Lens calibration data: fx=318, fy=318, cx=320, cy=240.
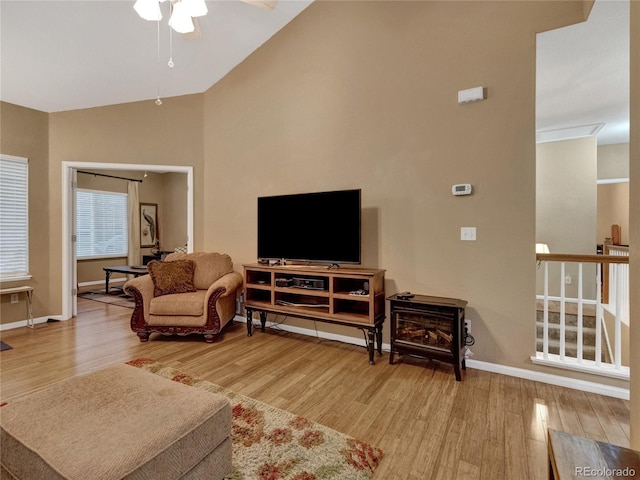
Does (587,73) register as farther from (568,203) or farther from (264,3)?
(264,3)

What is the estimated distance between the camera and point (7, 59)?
129 inches

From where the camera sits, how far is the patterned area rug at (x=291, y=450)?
1539 millimetres

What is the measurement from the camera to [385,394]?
231 centimetres

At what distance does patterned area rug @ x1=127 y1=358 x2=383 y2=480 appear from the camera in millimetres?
1539

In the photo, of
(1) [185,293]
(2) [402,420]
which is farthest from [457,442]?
(1) [185,293]

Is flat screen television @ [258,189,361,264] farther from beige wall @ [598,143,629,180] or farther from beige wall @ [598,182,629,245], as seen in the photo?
beige wall @ [598,182,629,245]

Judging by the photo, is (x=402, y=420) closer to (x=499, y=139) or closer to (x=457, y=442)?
(x=457, y=442)

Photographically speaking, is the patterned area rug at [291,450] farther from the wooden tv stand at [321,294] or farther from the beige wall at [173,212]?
the beige wall at [173,212]

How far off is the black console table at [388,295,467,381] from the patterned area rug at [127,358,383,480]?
1.09 meters

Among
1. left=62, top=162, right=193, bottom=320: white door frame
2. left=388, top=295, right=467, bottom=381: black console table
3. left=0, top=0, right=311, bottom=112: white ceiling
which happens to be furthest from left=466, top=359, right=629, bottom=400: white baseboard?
left=62, top=162, right=193, bottom=320: white door frame

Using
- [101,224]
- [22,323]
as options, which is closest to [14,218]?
[22,323]

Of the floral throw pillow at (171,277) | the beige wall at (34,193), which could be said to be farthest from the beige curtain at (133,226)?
the floral throw pillow at (171,277)

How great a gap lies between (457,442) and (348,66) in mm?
3384

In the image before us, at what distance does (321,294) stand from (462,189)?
5.21ft
